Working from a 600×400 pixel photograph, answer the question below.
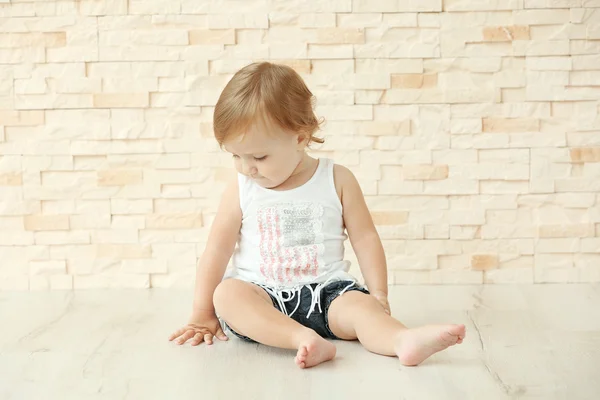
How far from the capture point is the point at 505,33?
1935 millimetres

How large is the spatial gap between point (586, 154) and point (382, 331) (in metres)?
0.89

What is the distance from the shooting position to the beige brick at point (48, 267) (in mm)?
2027

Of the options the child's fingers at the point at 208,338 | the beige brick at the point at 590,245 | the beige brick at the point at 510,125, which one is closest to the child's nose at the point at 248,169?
the child's fingers at the point at 208,338

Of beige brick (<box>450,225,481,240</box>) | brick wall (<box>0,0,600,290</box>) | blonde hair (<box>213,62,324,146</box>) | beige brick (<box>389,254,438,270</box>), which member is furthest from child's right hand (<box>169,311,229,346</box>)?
beige brick (<box>450,225,481,240</box>)

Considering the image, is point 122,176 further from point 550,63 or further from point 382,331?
point 550,63

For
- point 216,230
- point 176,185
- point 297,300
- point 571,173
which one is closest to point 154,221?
point 176,185

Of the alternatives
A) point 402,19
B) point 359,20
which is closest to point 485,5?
point 402,19

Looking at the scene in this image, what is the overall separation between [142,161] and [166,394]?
3.00 ft

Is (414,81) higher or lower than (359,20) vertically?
lower

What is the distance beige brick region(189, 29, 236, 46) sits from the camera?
6.41 ft

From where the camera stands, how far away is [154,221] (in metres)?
2.01

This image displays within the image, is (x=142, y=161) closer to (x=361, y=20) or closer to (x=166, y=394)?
(x=361, y=20)

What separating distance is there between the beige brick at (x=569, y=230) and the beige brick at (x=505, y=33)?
1.53 ft

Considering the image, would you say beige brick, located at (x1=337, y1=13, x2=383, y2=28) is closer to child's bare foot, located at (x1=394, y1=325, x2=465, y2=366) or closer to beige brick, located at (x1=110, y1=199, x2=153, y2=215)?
beige brick, located at (x1=110, y1=199, x2=153, y2=215)
